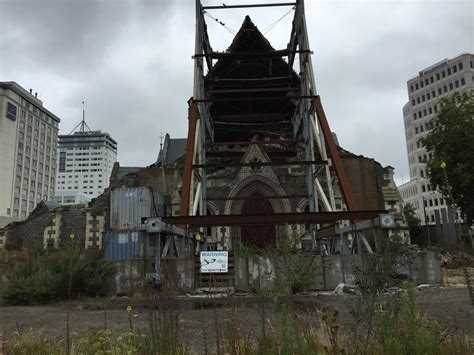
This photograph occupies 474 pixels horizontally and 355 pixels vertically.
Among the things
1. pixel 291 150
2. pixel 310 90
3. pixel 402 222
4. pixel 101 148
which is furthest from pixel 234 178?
pixel 101 148

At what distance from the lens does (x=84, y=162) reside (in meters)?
182

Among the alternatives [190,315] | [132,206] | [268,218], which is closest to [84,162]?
[132,206]

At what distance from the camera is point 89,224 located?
93.7 feet

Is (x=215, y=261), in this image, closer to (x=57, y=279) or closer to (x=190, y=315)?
(x=190, y=315)

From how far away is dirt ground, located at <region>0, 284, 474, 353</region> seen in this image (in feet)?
17.0

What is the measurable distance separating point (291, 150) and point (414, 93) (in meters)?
88.0

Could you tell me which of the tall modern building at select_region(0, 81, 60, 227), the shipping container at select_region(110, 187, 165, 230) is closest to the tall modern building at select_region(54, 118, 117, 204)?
the tall modern building at select_region(0, 81, 60, 227)

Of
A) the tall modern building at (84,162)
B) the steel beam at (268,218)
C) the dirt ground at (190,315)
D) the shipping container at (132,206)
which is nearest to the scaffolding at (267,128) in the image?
the steel beam at (268,218)

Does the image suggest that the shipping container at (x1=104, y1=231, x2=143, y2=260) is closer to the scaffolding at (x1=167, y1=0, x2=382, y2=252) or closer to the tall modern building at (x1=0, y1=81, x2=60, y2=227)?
the scaffolding at (x1=167, y1=0, x2=382, y2=252)

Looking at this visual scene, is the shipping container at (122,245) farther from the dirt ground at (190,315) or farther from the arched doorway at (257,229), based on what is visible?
the dirt ground at (190,315)

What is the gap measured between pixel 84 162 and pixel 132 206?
16833 centimetres

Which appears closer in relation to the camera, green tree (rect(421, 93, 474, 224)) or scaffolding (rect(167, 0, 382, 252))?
scaffolding (rect(167, 0, 382, 252))

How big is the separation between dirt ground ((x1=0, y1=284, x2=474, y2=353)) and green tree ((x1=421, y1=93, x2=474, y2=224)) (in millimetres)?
21877

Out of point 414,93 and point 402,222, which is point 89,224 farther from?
point 414,93
